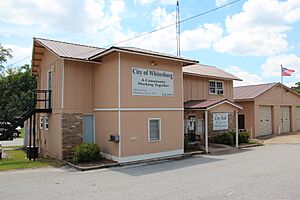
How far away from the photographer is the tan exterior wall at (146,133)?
1329cm

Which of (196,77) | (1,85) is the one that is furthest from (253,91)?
(1,85)

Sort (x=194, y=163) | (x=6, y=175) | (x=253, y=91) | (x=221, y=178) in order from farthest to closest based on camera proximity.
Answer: (x=253, y=91) → (x=194, y=163) → (x=6, y=175) → (x=221, y=178)

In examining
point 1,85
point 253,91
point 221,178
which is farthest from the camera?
point 1,85

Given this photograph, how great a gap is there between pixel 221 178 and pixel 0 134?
38.1 feet

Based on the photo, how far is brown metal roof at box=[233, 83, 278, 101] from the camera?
2524cm

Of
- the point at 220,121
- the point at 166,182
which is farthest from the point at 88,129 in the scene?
the point at 220,121

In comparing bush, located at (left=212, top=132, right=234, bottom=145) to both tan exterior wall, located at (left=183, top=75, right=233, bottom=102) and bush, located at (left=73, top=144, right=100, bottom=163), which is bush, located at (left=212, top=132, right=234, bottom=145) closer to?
tan exterior wall, located at (left=183, top=75, right=233, bottom=102)

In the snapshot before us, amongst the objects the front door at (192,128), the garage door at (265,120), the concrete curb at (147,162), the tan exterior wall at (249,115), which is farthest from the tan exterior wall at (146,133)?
the garage door at (265,120)

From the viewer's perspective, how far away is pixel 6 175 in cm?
1072

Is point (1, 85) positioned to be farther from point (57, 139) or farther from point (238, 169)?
point (238, 169)

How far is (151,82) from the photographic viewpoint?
14.5 meters

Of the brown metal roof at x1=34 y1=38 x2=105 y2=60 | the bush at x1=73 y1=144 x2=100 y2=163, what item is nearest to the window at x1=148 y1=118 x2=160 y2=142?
the bush at x1=73 y1=144 x2=100 y2=163

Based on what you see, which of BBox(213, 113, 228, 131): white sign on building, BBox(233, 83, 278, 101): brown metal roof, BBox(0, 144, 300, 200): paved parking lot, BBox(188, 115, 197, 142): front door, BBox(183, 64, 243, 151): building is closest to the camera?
BBox(0, 144, 300, 200): paved parking lot

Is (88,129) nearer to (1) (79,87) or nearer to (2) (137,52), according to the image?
(1) (79,87)
